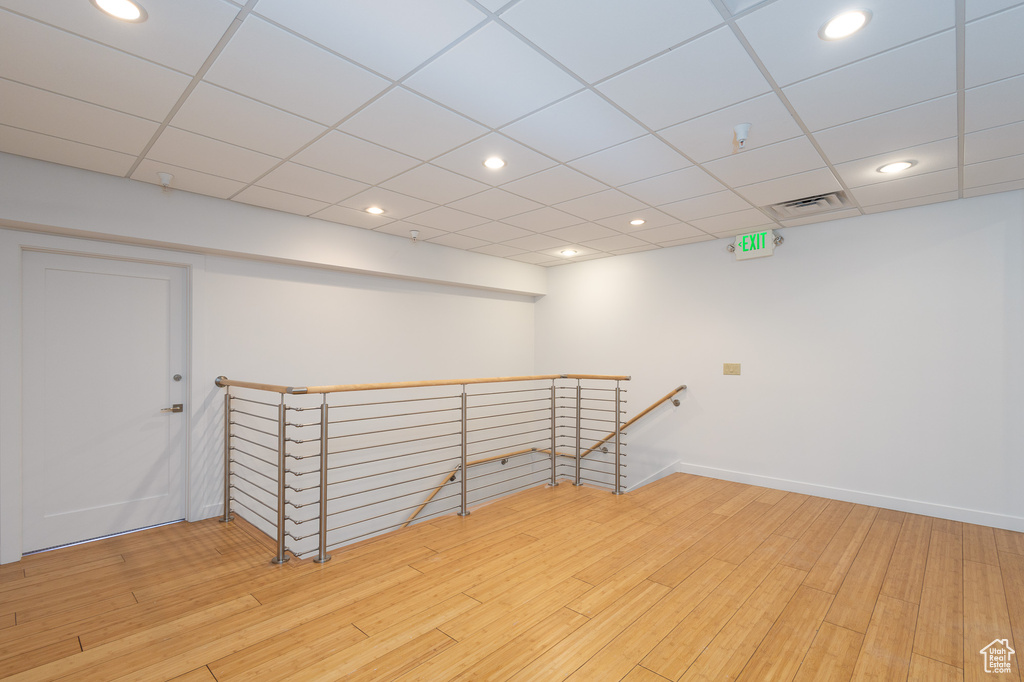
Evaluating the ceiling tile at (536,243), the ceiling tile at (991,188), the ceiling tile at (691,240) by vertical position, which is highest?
the ceiling tile at (991,188)

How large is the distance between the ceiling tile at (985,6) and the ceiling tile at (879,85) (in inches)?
4.3

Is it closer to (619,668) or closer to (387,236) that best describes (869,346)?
(619,668)

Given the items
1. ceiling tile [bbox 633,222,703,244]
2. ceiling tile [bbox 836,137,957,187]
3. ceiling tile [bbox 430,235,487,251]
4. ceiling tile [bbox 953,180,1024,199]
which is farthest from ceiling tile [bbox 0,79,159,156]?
ceiling tile [bbox 953,180,1024,199]

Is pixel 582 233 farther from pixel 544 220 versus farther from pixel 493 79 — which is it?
pixel 493 79

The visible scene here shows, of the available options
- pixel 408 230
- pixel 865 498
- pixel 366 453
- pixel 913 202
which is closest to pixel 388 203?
pixel 408 230

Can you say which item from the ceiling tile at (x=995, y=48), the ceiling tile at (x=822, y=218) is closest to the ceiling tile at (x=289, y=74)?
the ceiling tile at (x=995, y=48)

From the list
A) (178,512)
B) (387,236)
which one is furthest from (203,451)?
(387,236)

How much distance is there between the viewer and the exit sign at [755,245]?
472 centimetres

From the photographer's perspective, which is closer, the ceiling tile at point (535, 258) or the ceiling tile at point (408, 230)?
the ceiling tile at point (408, 230)

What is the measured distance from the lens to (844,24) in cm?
179

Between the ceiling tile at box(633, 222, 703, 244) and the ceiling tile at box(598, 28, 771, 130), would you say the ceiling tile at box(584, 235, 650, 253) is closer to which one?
the ceiling tile at box(633, 222, 703, 244)

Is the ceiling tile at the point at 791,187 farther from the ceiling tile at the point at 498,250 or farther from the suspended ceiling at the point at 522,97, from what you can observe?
the ceiling tile at the point at 498,250

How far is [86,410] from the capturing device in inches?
134

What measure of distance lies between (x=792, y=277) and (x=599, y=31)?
149 inches
